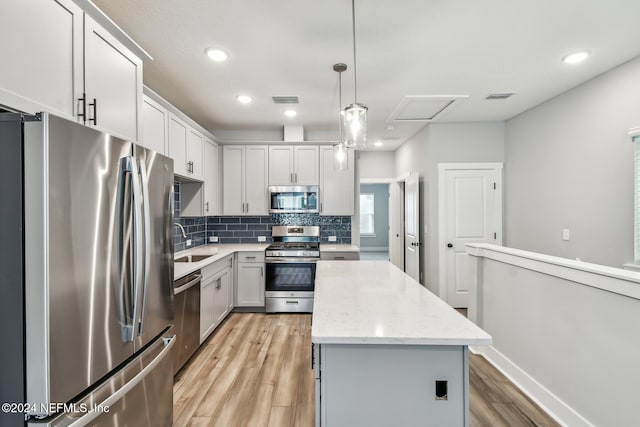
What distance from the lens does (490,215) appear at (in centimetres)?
426

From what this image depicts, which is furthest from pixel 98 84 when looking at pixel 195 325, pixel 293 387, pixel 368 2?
pixel 293 387

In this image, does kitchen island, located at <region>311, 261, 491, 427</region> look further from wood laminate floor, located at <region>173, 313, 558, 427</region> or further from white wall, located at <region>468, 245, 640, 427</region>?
white wall, located at <region>468, 245, 640, 427</region>

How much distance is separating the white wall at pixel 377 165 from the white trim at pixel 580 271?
12.2ft

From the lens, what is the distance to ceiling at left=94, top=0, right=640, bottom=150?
1904 mm

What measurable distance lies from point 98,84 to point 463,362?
2.25 meters

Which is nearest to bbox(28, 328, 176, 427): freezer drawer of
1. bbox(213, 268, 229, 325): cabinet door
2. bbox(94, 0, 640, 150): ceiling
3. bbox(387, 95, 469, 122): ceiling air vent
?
bbox(213, 268, 229, 325): cabinet door

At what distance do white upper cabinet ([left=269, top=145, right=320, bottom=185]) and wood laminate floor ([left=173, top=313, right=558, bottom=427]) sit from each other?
83.9 inches

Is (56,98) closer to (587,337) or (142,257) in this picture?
(142,257)

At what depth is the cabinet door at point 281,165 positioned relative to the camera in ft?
14.4

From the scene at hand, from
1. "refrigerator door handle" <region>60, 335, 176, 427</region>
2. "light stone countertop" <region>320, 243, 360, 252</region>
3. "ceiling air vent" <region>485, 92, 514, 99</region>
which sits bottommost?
"refrigerator door handle" <region>60, 335, 176, 427</region>

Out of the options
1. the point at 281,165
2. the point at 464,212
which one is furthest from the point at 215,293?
the point at 464,212

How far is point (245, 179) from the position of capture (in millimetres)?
4391

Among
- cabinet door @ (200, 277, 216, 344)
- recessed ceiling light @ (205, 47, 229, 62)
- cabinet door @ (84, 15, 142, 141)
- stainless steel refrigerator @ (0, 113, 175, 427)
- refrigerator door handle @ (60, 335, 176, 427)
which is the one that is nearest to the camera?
stainless steel refrigerator @ (0, 113, 175, 427)

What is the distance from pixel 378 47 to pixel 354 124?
841mm
